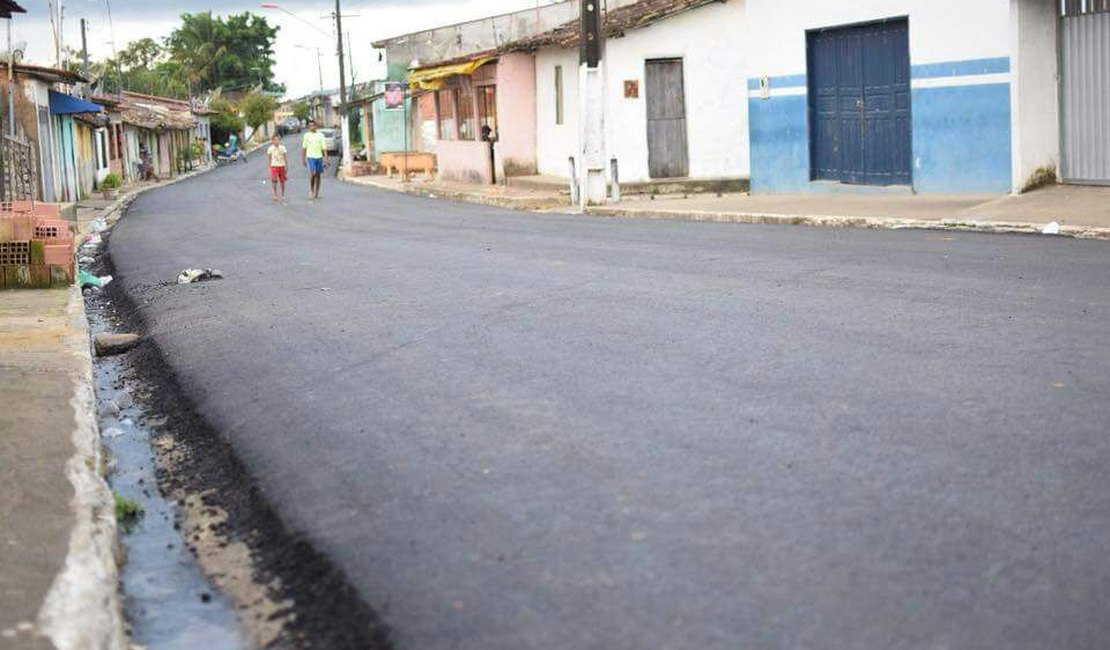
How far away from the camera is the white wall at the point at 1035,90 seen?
19078 millimetres

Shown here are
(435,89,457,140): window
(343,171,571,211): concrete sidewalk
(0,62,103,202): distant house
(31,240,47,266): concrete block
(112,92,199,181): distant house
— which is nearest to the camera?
(31,240,47,266): concrete block

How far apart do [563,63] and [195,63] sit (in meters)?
89.4

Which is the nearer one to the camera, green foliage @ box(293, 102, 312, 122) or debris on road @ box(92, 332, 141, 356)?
debris on road @ box(92, 332, 141, 356)

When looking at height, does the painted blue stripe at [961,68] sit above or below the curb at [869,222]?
above

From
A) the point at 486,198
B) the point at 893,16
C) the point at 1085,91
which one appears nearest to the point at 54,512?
the point at 1085,91

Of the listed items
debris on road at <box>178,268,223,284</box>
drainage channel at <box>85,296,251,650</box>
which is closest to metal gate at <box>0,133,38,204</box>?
debris on road at <box>178,268,223,284</box>

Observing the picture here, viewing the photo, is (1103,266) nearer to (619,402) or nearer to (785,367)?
(785,367)

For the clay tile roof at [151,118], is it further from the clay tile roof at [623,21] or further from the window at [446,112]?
the clay tile roof at [623,21]

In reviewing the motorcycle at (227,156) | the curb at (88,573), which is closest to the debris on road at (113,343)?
the curb at (88,573)

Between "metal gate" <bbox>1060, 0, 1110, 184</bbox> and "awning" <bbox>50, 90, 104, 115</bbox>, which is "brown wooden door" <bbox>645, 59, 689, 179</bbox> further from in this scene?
"awning" <bbox>50, 90, 104, 115</bbox>

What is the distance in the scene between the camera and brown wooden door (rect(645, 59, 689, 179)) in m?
29.5

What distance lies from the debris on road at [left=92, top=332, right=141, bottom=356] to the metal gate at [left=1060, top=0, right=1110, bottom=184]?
12.6 metres

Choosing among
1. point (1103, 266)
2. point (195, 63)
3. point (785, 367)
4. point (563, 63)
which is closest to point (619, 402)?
point (785, 367)

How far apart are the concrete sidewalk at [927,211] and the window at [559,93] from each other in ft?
34.2
